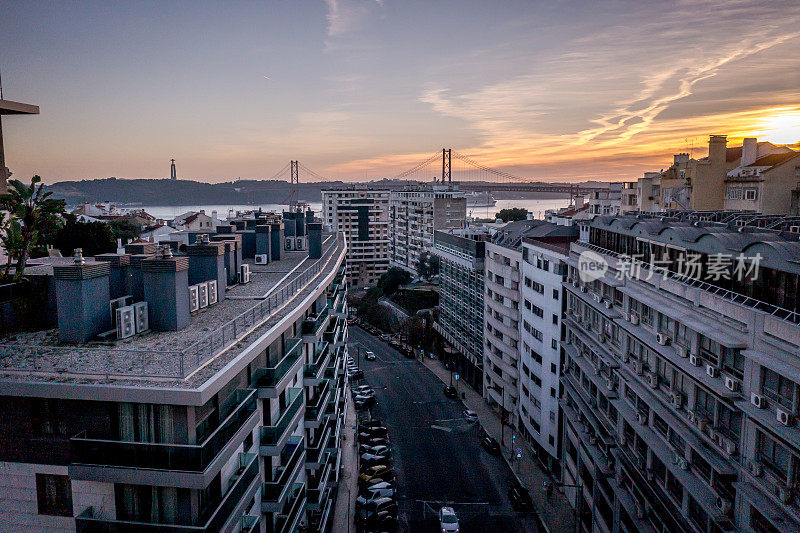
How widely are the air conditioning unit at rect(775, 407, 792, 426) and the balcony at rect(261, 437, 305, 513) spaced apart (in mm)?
6509

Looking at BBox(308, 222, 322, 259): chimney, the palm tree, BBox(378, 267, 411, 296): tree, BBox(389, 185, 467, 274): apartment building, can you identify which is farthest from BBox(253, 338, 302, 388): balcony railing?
BBox(389, 185, 467, 274): apartment building

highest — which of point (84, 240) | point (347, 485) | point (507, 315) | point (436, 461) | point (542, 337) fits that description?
point (84, 240)

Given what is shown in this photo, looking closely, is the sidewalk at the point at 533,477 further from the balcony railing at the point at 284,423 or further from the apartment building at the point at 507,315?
the balcony railing at the point at 284,423

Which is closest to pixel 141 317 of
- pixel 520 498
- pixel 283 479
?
pixel 283 479

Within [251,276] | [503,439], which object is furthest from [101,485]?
[503,439]

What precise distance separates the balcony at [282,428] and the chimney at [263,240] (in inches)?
209

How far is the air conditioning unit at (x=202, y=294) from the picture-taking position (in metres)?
8.78

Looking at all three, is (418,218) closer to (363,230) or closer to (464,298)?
(363,230)

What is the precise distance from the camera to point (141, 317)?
745cm

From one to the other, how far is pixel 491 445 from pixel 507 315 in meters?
4.89

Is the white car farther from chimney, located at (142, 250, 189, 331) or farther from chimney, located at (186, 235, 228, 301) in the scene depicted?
chimney, located at (142, 250, 189, 331)

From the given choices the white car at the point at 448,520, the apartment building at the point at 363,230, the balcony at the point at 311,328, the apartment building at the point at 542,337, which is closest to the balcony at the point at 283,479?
the balcony at the point at 311,328

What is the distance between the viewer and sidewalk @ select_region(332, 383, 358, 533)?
1505cm

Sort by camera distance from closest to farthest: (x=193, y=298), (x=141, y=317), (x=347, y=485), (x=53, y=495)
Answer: (x=53, y=495), (x=141, y=317), (x=193, y=298), (x=347, y=485)
